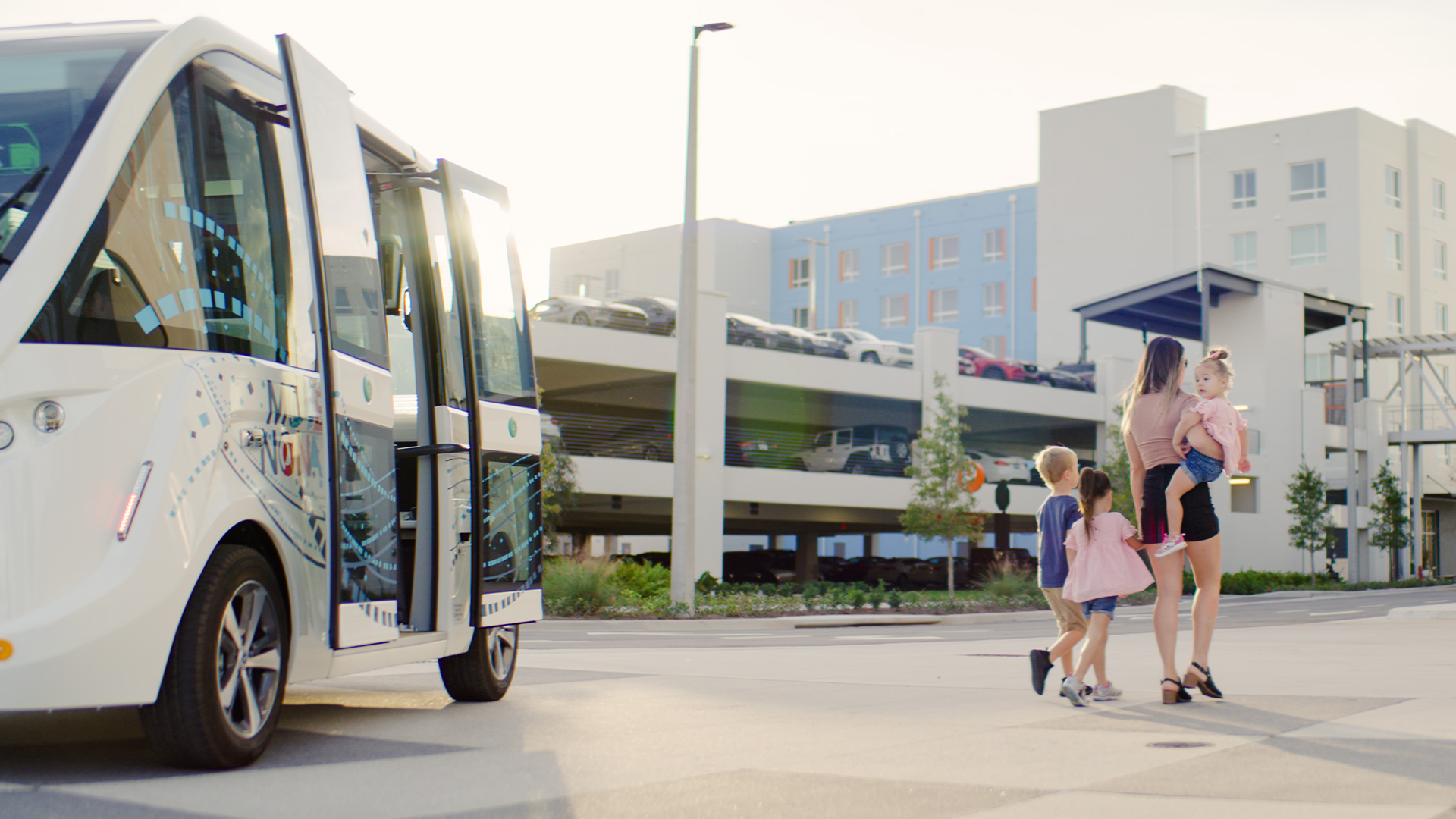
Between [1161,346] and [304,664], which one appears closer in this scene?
[304,664]

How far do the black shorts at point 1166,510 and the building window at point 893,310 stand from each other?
217 feet

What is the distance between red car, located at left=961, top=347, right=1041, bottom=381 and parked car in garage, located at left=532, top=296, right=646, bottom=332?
13453mm

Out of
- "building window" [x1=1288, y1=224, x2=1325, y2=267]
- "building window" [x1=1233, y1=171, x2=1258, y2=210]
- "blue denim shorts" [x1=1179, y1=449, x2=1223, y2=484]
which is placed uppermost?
"building window" [x1=1233, y1=171, x2=1258, y2=210]

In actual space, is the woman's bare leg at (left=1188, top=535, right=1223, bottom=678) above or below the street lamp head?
below

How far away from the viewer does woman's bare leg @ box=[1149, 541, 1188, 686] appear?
22.2 ft

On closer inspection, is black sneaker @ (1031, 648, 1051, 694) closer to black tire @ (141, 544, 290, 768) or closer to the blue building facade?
black tire @ (141, 544, 290, 768)

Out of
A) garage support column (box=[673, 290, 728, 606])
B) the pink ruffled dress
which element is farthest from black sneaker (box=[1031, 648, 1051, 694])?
garage support column (box=[673, 290, 728, 606])

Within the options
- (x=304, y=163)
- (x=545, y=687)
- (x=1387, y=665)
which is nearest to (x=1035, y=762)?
(x=304, y=163)

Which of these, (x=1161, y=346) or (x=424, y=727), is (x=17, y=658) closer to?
(x=424, y=727)

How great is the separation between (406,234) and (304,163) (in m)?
1.90

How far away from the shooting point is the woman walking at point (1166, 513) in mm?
6742

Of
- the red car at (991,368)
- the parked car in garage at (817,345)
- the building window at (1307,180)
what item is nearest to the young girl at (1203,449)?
the parked car in garage at (817,345)

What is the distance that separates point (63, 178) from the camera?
14.8ft

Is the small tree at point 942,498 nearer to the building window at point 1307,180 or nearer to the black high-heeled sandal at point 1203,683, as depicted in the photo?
the black high-heeled sandal at point 1203,683
